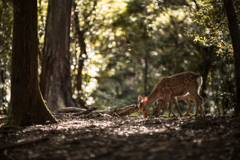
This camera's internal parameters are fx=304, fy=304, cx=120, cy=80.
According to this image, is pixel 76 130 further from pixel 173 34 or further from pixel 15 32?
pixel 173 34

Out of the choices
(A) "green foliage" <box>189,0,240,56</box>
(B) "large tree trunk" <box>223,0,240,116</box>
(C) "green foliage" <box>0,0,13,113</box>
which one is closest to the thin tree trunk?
(C) "green foliage" <box>0,0,13,113</box>

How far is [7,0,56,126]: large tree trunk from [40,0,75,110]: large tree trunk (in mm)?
4065

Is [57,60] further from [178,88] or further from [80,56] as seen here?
[178,88]

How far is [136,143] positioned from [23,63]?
3.93 meters

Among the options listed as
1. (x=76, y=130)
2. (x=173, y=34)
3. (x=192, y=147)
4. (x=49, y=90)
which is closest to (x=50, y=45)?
(x=49, y=90)

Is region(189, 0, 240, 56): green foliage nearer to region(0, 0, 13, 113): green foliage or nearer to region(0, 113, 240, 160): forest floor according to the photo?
region(0, 113, 240, 160): forest floor

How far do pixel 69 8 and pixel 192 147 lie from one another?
9505 mm

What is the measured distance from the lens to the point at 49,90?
Result: 11.5m

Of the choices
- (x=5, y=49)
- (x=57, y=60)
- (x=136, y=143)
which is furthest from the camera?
(x=5, y=49)

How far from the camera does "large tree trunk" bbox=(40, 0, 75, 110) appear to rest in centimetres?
1151

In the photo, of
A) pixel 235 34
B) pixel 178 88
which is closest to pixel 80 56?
pixel 178 88

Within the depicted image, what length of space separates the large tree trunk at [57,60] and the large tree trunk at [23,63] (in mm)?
4065

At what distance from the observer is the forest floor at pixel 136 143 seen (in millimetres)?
3811

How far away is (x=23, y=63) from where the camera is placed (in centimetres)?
715
